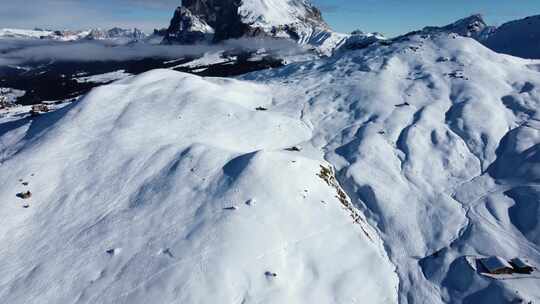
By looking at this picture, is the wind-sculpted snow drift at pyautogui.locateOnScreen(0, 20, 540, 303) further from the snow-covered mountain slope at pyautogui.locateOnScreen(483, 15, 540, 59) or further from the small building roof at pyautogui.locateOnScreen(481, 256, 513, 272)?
the snow-covered mountain slope at pyautogui.locateOnScreen(483, 15, 540, 59)

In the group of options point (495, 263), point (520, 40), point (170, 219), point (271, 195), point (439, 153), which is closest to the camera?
point (495, 263)

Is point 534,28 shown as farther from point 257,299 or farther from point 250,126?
point 257,299

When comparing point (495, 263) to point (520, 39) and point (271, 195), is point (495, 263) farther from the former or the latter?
point (520, 39)

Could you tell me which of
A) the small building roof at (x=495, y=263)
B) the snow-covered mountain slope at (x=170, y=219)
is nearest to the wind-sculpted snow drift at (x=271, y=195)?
the snow-covered mountain slope at (x=170, y=219)

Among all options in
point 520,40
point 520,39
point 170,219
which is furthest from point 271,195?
point 520,39

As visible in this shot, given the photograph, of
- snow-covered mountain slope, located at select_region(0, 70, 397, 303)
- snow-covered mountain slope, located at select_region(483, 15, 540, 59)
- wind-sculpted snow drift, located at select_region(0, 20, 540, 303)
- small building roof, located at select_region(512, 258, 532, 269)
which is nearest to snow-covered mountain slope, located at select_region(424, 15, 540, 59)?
snow-covered mountain slope, located at select_region(483, 15, 540, 59)

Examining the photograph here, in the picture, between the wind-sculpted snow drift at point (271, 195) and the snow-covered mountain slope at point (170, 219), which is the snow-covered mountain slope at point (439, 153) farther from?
the snow-covered mountain slope at point (170, 219)
